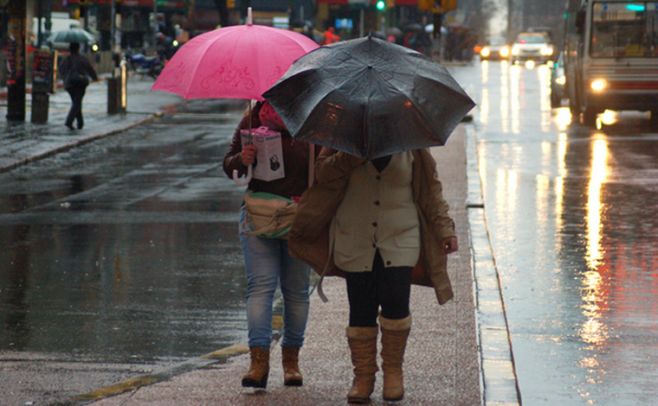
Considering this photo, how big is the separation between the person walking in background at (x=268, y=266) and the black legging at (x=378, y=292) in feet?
1.52

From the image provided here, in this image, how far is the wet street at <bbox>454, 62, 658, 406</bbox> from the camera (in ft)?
27.5

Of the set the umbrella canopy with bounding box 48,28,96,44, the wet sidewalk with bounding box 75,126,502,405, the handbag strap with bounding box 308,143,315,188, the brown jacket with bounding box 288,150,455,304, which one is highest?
the umbrella canopy with bounding box 48,28,96,44

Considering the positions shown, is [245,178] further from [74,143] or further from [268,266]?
[74,143]

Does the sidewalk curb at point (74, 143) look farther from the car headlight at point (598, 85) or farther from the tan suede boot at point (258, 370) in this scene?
the tan suede boot at point (258, 370)

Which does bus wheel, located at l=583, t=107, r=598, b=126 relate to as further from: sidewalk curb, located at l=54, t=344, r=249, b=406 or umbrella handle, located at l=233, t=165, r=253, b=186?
umbrella handle, located at l=233, t=165, r=253, b=186

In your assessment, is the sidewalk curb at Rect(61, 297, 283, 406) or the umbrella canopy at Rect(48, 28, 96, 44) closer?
the sidewalk curb at Rect(61, 297, 283, 406)

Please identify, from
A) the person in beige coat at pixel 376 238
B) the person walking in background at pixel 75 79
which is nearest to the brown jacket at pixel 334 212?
the person in beige coat at pixel 376 238

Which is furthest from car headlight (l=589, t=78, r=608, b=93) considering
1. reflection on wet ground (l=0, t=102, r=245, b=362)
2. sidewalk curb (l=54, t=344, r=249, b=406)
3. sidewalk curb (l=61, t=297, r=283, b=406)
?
sidewalk curb (l=54, t=344, r=249, b=406)

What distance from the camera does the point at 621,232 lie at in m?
14.4

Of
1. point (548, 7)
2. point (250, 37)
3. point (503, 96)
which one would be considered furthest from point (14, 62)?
point (548, 7)

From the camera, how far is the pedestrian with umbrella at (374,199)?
7234 mm

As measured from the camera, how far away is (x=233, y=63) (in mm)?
Answer: 7910

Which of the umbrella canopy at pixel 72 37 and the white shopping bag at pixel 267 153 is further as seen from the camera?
the umbrella canopy at pixel 72 37

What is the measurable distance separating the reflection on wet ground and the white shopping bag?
5.36ft
